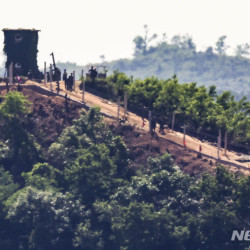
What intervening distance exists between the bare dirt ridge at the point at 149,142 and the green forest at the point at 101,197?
1.72 metres

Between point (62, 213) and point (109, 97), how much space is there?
23.8 meters

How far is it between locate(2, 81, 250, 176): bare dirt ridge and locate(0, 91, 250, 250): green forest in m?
1.72

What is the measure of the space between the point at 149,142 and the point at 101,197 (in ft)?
29.2

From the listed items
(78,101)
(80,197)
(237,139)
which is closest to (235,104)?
(237,139)

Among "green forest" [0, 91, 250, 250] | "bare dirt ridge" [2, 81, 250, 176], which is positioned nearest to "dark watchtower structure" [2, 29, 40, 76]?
"bare dirt ridge" [2, 81, 250, 176]

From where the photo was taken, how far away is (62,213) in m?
77.4

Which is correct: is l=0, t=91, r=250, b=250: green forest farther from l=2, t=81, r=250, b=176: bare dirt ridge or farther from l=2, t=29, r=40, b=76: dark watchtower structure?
l=2, t=29, r=40, b=76: dark watchtower structure

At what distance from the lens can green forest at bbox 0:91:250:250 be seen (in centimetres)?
7456

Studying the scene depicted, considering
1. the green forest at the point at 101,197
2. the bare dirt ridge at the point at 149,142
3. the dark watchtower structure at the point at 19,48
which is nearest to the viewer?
the green forest at the point at 101,197

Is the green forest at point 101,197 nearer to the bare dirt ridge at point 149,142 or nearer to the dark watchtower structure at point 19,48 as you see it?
the bare dirt ridge at point 149,142

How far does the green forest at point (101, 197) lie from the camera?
74562mm

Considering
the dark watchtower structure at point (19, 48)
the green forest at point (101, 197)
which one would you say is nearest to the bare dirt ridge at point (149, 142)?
the green forest at point (101, 197)

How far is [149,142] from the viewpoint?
8556 cm

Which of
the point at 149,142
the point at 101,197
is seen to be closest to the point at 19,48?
the point at 149,142
